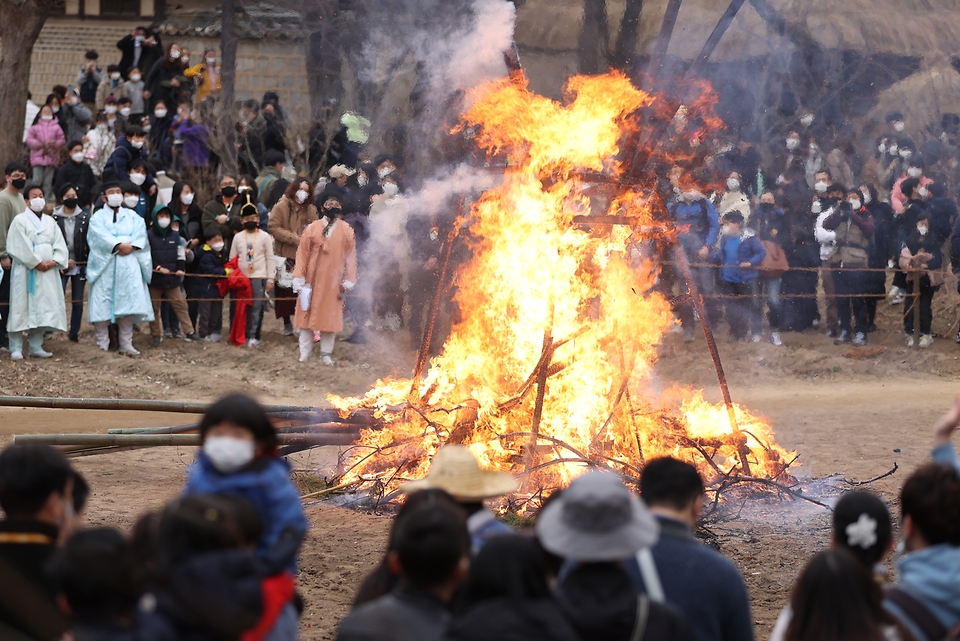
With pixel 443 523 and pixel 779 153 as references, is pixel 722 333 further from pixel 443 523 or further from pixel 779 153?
pixel 443 523

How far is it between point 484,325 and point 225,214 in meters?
6.81

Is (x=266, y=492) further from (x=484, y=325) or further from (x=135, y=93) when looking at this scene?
(x=135, y=93)

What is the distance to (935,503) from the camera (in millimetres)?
3371

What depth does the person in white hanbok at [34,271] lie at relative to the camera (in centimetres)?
1312

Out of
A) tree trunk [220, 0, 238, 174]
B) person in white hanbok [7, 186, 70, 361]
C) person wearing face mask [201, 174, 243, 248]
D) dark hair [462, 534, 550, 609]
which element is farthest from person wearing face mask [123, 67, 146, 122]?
dark hair [462, 534, 550, 609]

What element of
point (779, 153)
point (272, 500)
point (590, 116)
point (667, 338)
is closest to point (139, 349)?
point (667, 338)

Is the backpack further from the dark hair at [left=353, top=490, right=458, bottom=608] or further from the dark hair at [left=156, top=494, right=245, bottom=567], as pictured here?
the dark hair at [left=156, top=494, right=245, bottom=567]

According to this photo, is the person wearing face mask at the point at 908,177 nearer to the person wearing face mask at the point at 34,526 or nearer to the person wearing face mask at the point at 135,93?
the person wearing face mask at the point at 135,93

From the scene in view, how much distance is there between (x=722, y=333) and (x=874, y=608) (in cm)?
1276

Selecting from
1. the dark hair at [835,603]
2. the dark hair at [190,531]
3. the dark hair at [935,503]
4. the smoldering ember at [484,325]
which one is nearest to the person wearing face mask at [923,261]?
the smoldering ember at [484,325]

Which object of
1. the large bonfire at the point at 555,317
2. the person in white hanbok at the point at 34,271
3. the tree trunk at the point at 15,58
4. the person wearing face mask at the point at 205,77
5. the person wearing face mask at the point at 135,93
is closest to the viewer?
the large bonfire at the point at 555,317

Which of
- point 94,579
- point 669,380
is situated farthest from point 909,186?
point 94,579

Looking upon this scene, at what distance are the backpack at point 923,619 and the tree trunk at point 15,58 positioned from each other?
16.6 meters

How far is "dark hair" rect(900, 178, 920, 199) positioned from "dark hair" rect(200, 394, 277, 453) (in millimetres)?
13479
